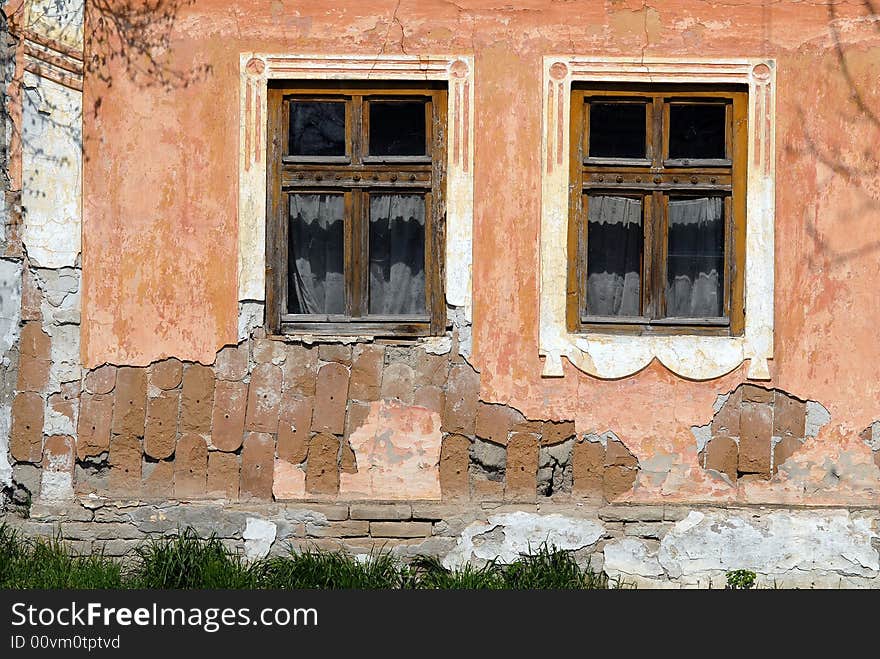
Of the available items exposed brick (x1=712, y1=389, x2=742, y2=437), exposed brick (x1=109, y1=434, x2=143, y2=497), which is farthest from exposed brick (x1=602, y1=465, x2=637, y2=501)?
exposed brick (x1=109, y1=434, x2=143, y2=497)

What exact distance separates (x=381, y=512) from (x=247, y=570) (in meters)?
0.73

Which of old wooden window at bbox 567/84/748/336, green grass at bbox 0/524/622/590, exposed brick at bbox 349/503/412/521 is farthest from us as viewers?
old wooden window at bbox 567/84/748/336

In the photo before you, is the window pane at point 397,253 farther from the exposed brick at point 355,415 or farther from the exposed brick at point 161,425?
the exposed brick at point 161,425

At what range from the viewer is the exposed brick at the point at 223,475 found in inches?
278

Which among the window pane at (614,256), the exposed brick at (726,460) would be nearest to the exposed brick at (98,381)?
the window pane at (614,256)

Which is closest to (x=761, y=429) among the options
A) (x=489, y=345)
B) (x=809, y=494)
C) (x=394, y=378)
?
(x=809, y=494)

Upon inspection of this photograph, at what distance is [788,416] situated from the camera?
7.06m

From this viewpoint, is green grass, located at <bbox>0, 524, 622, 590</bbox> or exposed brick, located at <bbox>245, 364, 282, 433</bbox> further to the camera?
exposed brick, located at <bbox>245, 364, 282, 433</bbox>

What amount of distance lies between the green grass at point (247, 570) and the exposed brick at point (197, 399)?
0.54 meters

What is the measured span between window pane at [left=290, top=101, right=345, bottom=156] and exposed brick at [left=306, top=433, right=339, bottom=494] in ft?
4.83

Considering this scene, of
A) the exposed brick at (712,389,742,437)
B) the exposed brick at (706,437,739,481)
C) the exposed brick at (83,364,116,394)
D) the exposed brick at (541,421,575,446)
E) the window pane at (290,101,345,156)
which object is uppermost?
the window pane at (290,101,345,156)

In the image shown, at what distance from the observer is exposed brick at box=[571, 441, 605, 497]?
7055mm

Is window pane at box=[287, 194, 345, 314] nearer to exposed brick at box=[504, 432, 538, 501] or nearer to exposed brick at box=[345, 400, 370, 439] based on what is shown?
exposed brick at box=[345, 400, 370, 439]

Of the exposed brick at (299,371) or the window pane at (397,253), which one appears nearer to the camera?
the exposed brick at (299,371)
